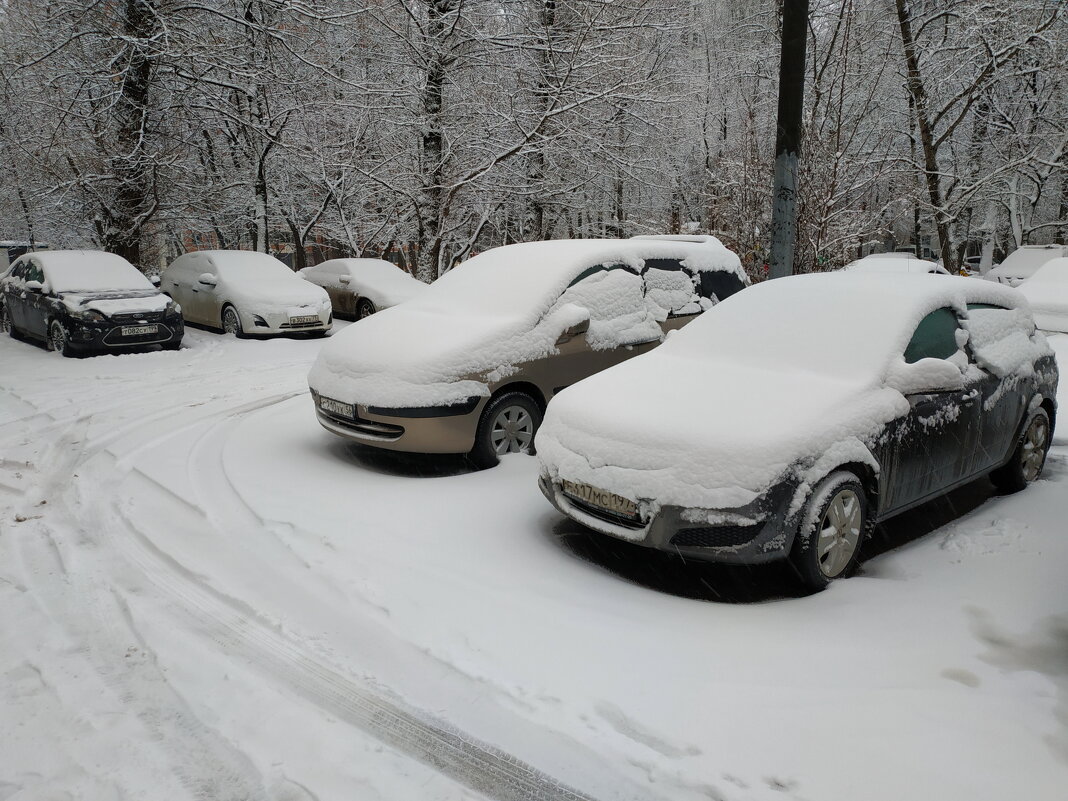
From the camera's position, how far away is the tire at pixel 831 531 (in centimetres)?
414

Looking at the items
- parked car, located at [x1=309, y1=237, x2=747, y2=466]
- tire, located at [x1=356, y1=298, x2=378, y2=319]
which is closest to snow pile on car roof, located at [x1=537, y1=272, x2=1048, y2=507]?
parked car, located at [x1=309, y1=237, x2=747, y2=466]

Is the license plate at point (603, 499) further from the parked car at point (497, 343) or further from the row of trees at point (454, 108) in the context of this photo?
the row of trees at point (454, 108)

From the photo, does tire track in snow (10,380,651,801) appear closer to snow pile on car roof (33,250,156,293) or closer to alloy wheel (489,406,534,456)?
alloy wheel (489,406,534,456)

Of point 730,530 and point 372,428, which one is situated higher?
point 372,428

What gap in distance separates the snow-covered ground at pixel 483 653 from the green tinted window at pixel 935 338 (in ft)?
3.74

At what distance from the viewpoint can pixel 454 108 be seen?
1670 centimetres

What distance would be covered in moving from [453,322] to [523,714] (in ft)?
12.8

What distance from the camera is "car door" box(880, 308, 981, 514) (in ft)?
15.2

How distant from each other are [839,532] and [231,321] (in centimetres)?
1153

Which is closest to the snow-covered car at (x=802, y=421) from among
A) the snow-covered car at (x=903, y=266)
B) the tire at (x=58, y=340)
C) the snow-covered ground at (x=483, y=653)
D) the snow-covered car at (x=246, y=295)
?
the snow-covered ground at (x=483, y=653)

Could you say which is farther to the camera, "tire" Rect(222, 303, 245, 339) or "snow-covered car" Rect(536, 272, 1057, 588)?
"tire" Rect(222, 303, 245, 339)

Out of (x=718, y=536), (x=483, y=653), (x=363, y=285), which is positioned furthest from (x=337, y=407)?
(x=363, y=285)

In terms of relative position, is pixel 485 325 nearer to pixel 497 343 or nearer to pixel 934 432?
pixel 497 343

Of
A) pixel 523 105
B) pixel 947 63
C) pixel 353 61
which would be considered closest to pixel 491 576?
pixel 523 105
